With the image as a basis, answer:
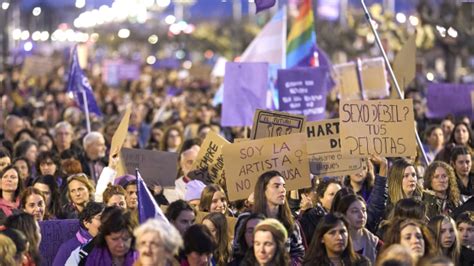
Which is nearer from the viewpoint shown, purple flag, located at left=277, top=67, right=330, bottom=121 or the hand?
the hand

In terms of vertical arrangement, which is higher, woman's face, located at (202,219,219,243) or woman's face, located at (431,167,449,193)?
woman's face, located at (431,167,449,193)

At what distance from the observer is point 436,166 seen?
1380 centimetres

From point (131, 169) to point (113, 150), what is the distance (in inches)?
9.6

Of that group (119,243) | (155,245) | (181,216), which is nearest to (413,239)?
(181,216)

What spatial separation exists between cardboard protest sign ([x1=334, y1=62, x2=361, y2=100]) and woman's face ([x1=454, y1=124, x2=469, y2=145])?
17.0 ft

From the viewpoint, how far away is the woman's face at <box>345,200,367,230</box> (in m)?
11.6

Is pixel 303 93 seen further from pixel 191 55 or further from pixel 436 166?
pixel 191 55

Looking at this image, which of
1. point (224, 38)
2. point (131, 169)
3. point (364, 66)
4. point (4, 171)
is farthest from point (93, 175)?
point (224, 38)

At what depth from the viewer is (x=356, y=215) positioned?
11609 mm

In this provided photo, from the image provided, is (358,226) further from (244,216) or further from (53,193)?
(53,193)

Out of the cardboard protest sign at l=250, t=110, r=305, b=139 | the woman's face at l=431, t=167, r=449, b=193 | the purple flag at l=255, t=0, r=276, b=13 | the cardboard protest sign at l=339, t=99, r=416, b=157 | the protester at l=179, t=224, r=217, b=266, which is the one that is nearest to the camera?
the protester at l=179, t=224, r=217, b=266

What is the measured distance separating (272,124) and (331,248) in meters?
3.94

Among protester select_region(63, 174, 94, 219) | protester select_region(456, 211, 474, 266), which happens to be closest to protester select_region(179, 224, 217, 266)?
protester select_region(456, 211, 474, 266)

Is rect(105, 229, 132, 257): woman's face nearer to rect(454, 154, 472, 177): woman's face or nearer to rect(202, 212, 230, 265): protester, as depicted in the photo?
rect(202, 212, 230, 265): protester
